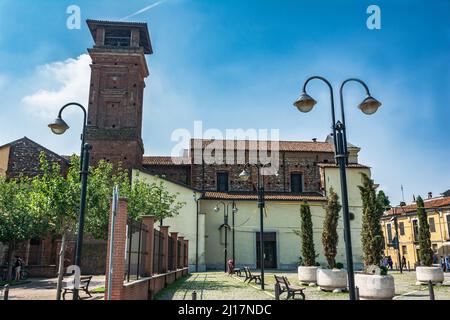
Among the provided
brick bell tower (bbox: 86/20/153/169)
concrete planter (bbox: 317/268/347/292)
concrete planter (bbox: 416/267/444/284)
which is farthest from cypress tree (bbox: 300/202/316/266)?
brick bell tower (bbox: 86/20/153/169)

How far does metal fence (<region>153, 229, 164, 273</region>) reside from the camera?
45.1 feet

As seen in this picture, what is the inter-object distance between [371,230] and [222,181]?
77.0 feet

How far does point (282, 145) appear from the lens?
39.8m

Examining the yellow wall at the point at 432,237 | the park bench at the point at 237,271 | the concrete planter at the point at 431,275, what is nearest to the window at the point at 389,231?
the yellow wall at the point at 432,237

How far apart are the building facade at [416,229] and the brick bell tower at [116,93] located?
81.0 feet

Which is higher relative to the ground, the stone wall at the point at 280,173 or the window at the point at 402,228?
the stone wall at the point at 280,173

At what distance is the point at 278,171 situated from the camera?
38.1m

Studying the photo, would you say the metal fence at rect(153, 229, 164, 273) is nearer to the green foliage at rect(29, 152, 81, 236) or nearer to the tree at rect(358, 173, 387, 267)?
the green foliage at rect(29, 152, 81, 236)

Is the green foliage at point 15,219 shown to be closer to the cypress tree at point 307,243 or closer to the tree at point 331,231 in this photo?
the cypress tree at point 307,243

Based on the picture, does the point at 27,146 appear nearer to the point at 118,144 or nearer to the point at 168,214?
the point at 118,144

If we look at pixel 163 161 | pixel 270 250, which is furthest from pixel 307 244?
pixel 163 161

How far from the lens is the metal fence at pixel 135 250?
9.91 m
